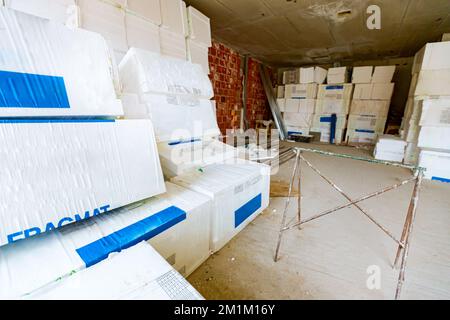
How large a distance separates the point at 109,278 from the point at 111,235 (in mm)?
281

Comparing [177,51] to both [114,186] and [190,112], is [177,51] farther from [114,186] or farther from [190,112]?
[114,186]

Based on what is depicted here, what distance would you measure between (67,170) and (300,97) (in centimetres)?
586

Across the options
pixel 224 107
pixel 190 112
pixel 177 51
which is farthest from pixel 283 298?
pixel 224 107

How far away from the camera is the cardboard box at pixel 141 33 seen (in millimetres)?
1818

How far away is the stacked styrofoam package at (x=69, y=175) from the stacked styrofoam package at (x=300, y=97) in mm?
5394

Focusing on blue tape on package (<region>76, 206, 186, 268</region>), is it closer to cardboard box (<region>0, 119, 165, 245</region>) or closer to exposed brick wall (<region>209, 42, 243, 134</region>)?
cardboard box (<region>0, 119, 165, 245</region>)

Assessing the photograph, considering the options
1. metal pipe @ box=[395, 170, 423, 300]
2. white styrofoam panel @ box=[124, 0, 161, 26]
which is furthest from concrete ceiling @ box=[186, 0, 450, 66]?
metal pipe @ box=[395, 170, 423, 300]

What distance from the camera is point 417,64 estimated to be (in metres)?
3.38

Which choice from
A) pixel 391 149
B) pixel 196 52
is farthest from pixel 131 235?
pixel 391 149

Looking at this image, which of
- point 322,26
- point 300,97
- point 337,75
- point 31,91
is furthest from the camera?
point 300,97

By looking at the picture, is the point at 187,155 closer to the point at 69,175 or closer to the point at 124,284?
the point at 69,175

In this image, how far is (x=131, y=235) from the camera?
2.96 ft

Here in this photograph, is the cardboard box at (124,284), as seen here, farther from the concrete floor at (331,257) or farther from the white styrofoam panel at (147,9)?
the white styrofoam panel at (147,9)

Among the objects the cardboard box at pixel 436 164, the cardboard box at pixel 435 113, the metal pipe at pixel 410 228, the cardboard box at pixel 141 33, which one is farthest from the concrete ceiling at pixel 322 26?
the metal pipe at pixel 410 228
